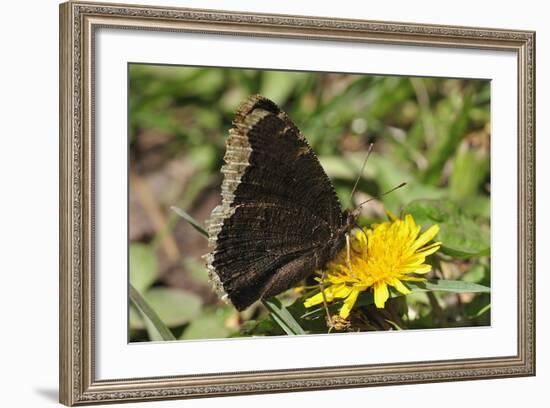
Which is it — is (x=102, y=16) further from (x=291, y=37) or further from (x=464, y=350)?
(x=464, y=350)

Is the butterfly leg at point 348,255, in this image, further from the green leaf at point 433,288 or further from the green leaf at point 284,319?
the green leaf at point 284,319

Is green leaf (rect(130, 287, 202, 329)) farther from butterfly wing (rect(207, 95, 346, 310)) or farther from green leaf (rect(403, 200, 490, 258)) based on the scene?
green leaf (rect(403, 200, 490, 258))

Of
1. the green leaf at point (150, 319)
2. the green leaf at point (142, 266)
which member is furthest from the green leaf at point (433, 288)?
the green leaf at point (142, 266)

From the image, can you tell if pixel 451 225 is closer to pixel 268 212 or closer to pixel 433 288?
pixel 433 288

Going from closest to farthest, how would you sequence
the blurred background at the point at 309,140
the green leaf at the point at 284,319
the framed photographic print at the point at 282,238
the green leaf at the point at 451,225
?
the framed photographic print at the point at 282,238 < the green leaf at the point at 284,319 < the green leaf at the point at 451,225 < the blurred background at the point at 309,140

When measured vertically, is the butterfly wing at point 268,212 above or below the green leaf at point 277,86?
below

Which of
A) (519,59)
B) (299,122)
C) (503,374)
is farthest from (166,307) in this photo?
(519,59)

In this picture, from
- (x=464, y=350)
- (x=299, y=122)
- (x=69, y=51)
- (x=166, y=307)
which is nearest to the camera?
(x=69, y=51)
